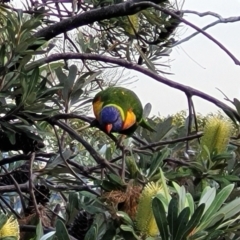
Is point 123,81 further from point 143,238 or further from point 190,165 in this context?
point 143,238

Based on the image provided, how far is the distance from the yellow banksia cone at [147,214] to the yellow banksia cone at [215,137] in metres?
0.15

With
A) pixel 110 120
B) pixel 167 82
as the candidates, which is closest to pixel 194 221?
pixel 167 82

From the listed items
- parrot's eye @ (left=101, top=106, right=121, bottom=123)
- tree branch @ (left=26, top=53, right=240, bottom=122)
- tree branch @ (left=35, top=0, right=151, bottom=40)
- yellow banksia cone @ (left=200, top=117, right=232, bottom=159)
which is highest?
tree branch @ (left=35, top=0, right=151, bottom=40)

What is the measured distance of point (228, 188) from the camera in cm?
49

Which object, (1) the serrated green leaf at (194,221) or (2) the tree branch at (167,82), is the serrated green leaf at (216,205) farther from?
(2) the tree branch at (167,82)

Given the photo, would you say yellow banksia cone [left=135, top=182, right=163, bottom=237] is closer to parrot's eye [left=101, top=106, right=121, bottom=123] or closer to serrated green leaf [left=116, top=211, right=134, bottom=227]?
serrated green leaf [left=116, top=211, right=134, bottom=227]

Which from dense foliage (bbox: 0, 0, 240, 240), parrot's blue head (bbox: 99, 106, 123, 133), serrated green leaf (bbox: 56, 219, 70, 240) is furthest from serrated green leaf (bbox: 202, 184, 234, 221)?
parrot's blue head (bbox: 99, 106, 123, 133)

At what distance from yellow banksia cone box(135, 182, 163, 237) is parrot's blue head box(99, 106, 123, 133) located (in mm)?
Answer: 339

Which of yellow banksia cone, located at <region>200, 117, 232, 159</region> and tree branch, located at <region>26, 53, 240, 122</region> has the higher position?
tree branch, located at <region>26, 53, 240, 122</region>

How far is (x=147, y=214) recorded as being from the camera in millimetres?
470

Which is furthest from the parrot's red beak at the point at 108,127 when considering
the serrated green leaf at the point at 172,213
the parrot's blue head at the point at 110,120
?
the serrated green leaf at the point at 172,213

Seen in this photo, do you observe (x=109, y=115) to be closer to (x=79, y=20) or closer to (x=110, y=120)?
(x=110, y=120)

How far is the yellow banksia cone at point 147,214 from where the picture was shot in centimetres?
47

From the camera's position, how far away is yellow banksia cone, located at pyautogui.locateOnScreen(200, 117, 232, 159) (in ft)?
1.99
